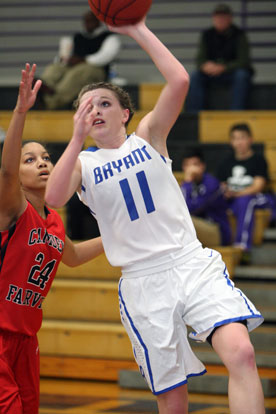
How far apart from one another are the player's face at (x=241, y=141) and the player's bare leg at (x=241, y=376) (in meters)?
4.86

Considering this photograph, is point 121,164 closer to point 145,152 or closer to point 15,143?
point 145,152

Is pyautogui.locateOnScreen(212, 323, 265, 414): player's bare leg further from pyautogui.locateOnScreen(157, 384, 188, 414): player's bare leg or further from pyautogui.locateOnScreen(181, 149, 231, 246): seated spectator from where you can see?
pyautogui.locateOnScreen(181, 149, 231, 246): seated spectator

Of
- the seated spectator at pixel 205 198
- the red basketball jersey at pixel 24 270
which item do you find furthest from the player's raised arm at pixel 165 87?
the seated spectator at pixel 205 198

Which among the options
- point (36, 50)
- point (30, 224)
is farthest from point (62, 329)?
point (36, 50)

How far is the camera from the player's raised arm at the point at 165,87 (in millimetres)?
3533

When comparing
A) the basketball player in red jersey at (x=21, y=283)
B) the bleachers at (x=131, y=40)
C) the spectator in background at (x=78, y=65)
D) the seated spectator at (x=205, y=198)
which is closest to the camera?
the basketball player in red jersey at (x=21, y=283)

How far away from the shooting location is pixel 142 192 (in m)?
3.60

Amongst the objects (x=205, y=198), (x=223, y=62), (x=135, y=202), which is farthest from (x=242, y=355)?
(x=223, y=62)

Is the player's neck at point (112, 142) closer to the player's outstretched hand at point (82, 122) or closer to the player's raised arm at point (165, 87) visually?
the player's raised arm at point (165, 87)

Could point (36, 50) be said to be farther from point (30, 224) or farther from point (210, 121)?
point (30, 224)

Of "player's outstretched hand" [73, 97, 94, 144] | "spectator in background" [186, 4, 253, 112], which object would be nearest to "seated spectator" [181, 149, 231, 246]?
"spectator in background" [186, 4, 253, 112]

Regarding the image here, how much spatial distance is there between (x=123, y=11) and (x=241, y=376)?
1608mm

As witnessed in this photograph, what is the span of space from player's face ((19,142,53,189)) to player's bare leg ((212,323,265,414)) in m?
1.28

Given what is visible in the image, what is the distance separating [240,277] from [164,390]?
156 inches
